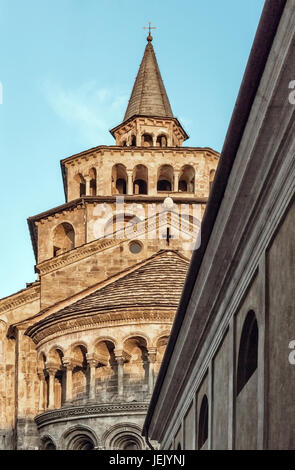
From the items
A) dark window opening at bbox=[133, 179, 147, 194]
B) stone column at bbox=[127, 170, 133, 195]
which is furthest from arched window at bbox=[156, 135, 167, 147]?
stone column at bbox=[127, 170, 133, 195]

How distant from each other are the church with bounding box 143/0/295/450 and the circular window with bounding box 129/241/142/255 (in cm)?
2827

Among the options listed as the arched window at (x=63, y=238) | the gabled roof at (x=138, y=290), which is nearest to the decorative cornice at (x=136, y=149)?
the arched window at (x=63, y=238)

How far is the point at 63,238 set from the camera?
164 ft

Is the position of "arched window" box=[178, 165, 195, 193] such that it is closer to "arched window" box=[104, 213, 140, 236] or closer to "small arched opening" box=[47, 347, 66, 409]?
"arched window" box=[104, 213, 140, 236]

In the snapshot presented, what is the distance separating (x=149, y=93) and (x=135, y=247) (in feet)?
47.2

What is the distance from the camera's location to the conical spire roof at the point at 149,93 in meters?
56.8

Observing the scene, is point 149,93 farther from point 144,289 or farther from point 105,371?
point 105,371

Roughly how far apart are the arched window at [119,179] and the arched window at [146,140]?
2716 millimetres

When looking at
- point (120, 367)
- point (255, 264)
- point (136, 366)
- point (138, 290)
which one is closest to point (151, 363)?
point (136, 366)

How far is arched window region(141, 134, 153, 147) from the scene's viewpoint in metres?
54.8

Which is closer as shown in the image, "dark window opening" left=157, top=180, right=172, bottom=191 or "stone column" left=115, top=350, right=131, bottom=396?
"stone column" left=115, top=350, right=131, bottom=396

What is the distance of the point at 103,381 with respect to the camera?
1531 inches
